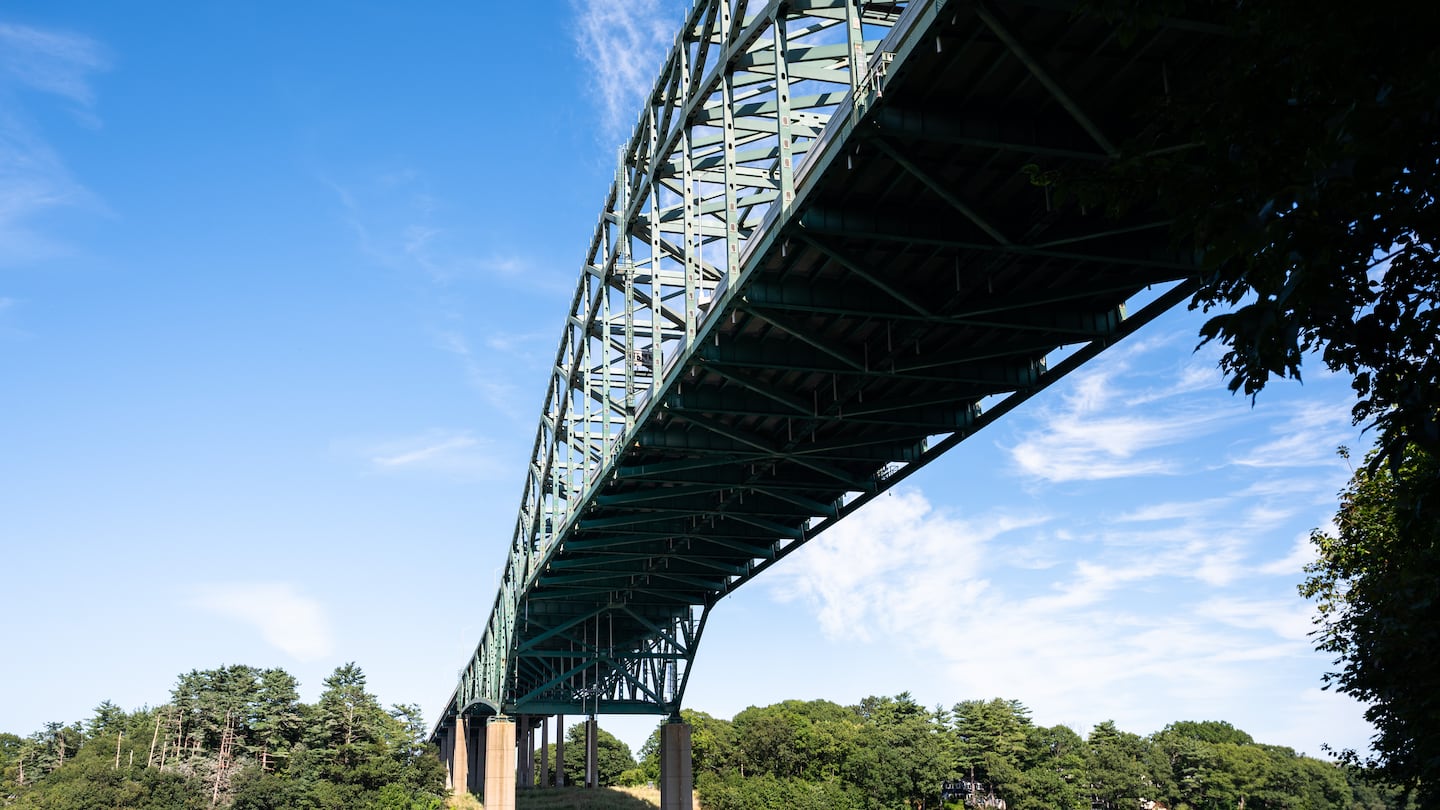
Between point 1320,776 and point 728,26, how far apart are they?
13538cm

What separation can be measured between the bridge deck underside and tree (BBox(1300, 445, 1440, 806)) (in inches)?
187

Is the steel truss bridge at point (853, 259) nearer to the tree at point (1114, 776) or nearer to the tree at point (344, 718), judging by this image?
the tree at point (344, 718)

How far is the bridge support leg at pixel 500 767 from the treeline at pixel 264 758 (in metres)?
7.11

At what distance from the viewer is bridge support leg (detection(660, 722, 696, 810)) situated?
70750mm

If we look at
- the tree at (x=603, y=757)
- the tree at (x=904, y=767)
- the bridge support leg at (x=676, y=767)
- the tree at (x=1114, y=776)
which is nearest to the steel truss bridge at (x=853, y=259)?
the bridge support leg at (x=676, y=767)

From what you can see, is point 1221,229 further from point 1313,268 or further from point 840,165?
point 840,165

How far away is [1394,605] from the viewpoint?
16.1 m

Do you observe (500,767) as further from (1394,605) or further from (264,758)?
(1394,605)

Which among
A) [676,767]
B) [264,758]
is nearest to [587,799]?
[676,767]

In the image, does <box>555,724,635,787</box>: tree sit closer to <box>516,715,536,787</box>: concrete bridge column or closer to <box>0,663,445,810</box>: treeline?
<box>516,715,536,787</box>: concrete bridge column

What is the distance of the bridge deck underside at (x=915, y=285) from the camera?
1920 centimetres

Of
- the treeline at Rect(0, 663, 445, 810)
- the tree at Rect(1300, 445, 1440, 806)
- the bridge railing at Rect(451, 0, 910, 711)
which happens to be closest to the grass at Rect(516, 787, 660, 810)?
the treeline at Rect(0, 663, 445, 810)

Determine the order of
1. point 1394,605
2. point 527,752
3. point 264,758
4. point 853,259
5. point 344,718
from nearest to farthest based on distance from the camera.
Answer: point 1394,605, point 853,259, point 344,718, point 264,758, point 527,752

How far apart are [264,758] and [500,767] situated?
2984 centimetres
